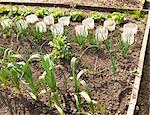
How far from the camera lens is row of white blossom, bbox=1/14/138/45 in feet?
13.8

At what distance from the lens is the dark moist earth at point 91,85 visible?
141 inches

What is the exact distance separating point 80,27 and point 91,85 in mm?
856

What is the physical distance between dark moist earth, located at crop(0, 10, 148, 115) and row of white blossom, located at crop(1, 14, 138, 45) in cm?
17

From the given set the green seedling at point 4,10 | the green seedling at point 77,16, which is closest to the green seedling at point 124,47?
the green seedling at point 77,16

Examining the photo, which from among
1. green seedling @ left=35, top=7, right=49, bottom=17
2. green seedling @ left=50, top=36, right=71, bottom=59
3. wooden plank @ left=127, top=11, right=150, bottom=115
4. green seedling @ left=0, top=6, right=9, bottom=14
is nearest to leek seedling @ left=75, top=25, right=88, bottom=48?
green seedling @ left=50, top=36, right=71, bottom=59

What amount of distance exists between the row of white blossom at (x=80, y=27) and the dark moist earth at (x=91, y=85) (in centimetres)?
17

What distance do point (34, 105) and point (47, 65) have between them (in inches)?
24.4

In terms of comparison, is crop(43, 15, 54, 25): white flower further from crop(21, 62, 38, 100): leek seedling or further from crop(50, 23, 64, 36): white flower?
crop(21, 62, 38, 100): leek seedling

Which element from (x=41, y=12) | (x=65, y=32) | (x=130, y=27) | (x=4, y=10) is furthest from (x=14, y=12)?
(x=130, y=27)

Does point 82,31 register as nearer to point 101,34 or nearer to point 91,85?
point 101,34

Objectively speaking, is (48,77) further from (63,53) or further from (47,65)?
(63,53)

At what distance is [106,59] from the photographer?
13.7 feet

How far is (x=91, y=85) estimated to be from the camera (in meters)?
3.83

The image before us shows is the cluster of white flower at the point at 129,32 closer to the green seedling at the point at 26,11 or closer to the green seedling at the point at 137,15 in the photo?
the green seedling at the point at 137,15
